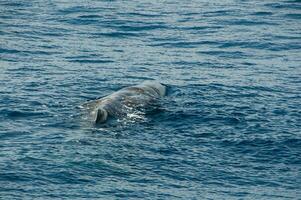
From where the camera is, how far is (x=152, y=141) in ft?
64.7

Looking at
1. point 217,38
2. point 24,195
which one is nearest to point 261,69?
point 217,38

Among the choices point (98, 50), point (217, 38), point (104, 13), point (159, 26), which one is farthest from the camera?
point (104, 13)

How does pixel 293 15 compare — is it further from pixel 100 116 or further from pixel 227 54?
pixel 100 116

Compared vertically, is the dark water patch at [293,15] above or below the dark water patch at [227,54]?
above

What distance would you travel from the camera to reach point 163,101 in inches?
949

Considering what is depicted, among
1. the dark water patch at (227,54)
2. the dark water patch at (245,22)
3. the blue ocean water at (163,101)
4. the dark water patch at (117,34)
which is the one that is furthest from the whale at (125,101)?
the dark water patch at (245,22)

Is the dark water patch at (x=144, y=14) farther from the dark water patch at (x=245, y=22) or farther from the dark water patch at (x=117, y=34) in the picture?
the dark water patch at (x=117, y=34)

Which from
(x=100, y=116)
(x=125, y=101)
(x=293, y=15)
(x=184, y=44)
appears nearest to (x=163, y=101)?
(x=125, y=101)

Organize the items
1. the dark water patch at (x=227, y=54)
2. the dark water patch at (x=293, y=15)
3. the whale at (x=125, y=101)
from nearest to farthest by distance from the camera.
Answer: the whale at (x=125, y=101)
the dark water patch at (x=227, y=54)
the dark water patch at (x=293, y=15)

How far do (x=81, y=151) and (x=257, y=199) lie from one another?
4631 mm

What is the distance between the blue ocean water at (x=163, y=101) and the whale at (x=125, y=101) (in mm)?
421

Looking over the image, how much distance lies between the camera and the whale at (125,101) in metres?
21.2

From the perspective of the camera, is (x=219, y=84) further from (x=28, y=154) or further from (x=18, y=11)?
(x=18, y=11)

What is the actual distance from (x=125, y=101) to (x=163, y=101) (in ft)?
6.12
